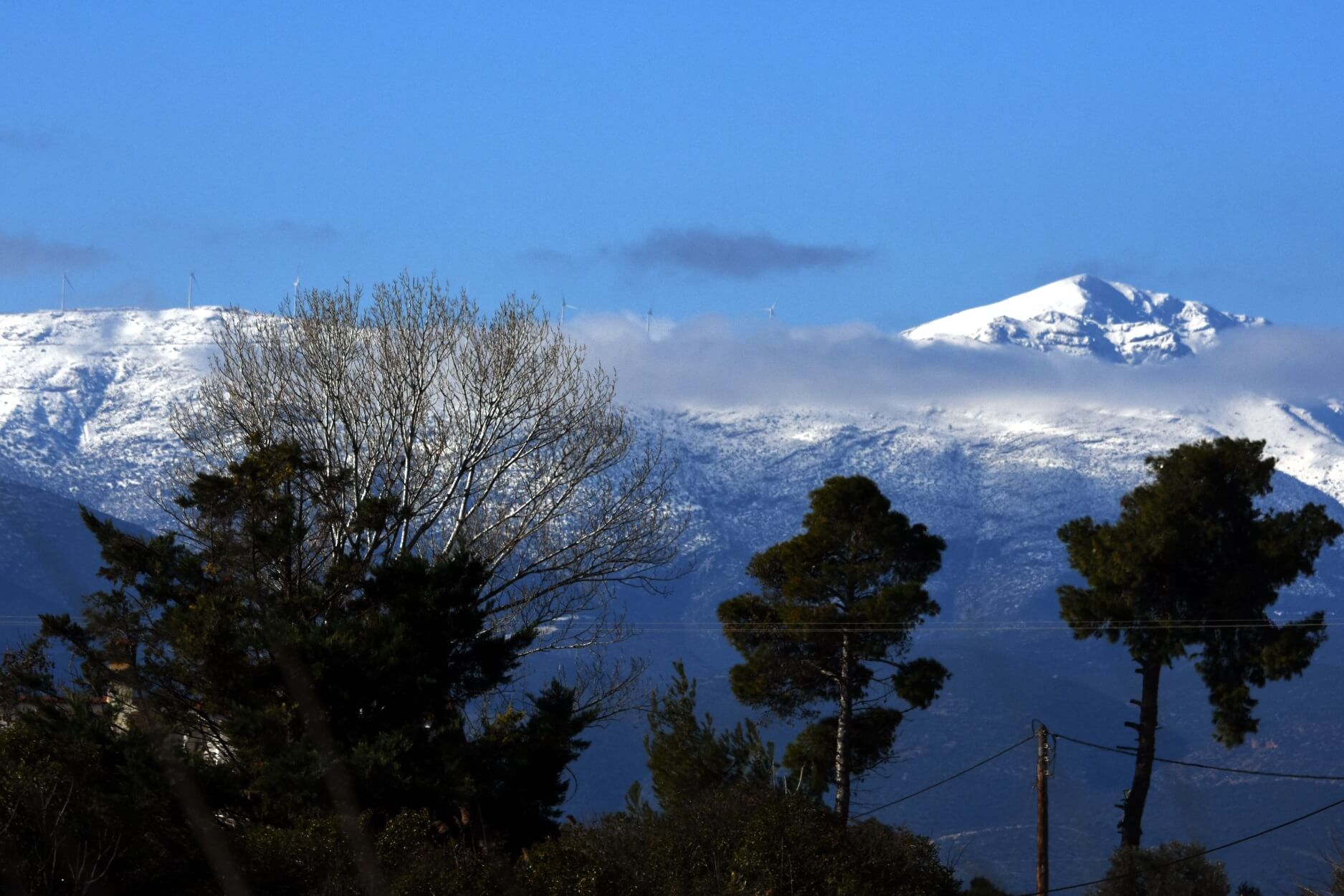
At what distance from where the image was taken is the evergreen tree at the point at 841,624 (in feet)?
133

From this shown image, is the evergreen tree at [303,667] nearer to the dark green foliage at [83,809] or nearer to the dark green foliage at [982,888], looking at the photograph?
the dark green foliage at [83,809]

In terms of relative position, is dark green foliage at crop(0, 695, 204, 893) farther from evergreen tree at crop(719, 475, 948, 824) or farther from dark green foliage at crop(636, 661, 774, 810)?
evergreen tree at crop(719, 475, 948, 824)

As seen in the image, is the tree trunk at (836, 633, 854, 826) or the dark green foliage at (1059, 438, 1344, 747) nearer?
the tree trunk at (836, 633, 854, 826)

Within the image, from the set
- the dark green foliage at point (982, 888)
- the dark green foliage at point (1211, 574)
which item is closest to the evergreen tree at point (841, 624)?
the dark green foliage at point (982, 888)

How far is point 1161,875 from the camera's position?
3850 cm

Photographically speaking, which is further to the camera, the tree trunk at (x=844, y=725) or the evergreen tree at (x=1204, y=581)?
the evergreen tree at (x=1204, y=581)

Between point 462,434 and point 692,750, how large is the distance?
10.8m

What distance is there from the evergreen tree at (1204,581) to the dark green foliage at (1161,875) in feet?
2.54

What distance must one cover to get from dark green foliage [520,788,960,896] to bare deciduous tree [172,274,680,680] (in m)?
7.14

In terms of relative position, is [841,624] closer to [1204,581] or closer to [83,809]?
[1204,581]

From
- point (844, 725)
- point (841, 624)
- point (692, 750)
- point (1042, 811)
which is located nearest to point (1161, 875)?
point (844, 725)

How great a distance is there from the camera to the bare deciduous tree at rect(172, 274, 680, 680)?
33781 millimetres

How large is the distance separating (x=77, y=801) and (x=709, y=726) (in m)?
23.9

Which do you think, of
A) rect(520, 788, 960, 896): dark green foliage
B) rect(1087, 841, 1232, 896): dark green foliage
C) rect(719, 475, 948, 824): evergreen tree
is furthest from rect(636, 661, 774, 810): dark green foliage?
rect(520, 788, 960, 896): dark green foliage
